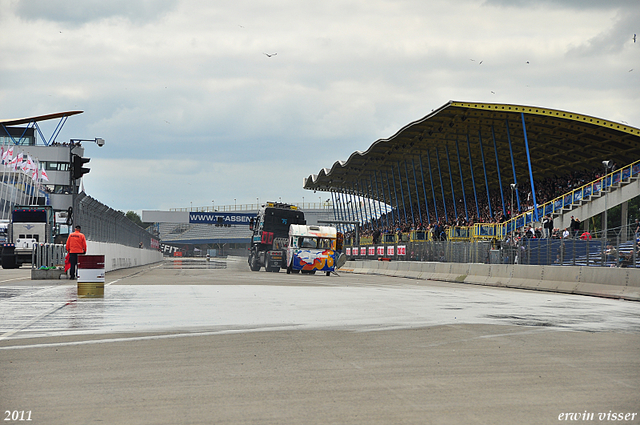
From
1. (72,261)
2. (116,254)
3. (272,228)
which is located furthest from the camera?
(272,228)

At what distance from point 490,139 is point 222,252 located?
292 feet

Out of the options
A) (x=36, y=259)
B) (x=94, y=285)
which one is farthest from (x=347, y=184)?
(x=94, y=285)

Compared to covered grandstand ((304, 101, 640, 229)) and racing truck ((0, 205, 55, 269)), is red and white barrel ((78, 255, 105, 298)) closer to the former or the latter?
racing truck ((0, 205, 55, 269))

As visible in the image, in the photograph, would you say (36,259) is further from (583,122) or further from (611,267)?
(583,122)

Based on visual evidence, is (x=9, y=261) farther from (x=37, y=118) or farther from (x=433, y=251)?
(x=37, y=118)

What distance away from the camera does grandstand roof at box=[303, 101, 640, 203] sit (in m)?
45.8

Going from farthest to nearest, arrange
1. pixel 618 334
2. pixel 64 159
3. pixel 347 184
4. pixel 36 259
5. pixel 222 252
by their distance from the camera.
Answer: pixel 222 252 → pixel 64 159 → pixel 347 184 → pixel 36 259 → pixel 618 334

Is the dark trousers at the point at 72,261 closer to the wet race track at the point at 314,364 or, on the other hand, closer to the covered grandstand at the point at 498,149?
the wet race track at the point at 314,364

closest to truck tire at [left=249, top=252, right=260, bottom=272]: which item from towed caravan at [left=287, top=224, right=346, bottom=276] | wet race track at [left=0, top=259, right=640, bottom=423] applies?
towed caravan at [left=287, top=224, right=346, bottom=276]

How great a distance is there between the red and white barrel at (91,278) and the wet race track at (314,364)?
2248 millimetres

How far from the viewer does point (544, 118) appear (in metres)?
46.3

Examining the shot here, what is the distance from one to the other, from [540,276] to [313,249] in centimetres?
1398

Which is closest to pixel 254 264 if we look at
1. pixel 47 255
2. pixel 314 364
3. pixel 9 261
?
pixel 9 261

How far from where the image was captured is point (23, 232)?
127 ft
